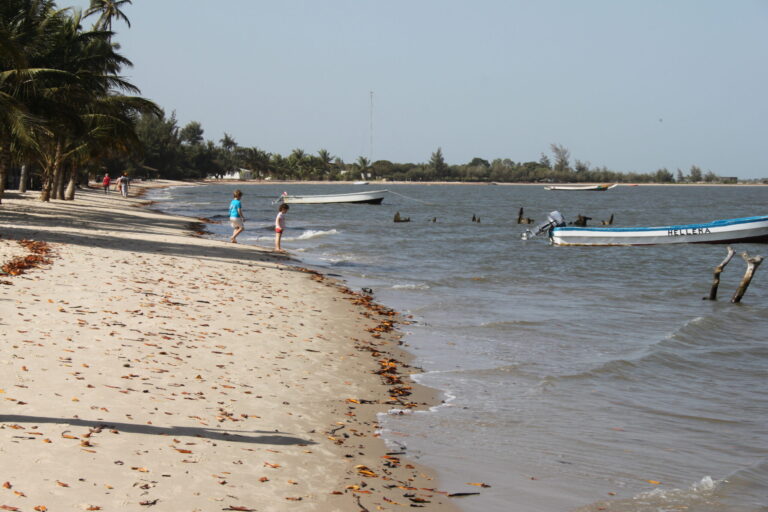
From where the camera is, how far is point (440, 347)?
13.8 meters

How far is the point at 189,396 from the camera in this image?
27.6 ft

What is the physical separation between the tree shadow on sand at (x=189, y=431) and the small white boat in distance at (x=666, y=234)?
36.8 m

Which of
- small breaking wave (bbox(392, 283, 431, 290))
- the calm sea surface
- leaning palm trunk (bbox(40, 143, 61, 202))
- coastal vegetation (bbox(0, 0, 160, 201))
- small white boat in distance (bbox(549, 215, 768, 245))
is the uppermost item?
coastal vegetation (bbox(0, 0, 160, 201))

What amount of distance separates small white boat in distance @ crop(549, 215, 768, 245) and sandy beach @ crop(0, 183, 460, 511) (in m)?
28.4

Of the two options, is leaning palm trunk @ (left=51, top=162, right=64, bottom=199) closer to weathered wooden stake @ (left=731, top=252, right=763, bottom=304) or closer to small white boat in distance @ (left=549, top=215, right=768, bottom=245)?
small white boat in distance @ (left=549, top=215, right=768, bottom=245)

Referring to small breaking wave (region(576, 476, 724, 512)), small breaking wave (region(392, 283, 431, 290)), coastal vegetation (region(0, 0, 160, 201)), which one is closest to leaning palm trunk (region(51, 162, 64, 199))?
coastal vegetation (region(0, 0, 160, 201))

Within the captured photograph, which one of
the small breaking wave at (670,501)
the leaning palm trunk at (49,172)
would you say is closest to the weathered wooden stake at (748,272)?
the small breaking wave at (670,501)

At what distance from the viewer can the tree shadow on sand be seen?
267 inches

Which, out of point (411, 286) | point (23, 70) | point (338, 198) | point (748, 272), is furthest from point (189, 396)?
point (338, 198)

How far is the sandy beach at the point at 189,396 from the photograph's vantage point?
6055 mm

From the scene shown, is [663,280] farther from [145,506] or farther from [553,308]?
[145,506]

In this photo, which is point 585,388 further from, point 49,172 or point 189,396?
point 49,172

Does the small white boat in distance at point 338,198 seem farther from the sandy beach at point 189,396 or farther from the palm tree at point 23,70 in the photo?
the sandy beach at point 189,396

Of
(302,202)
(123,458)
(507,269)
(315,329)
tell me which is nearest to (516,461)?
(123,458)
